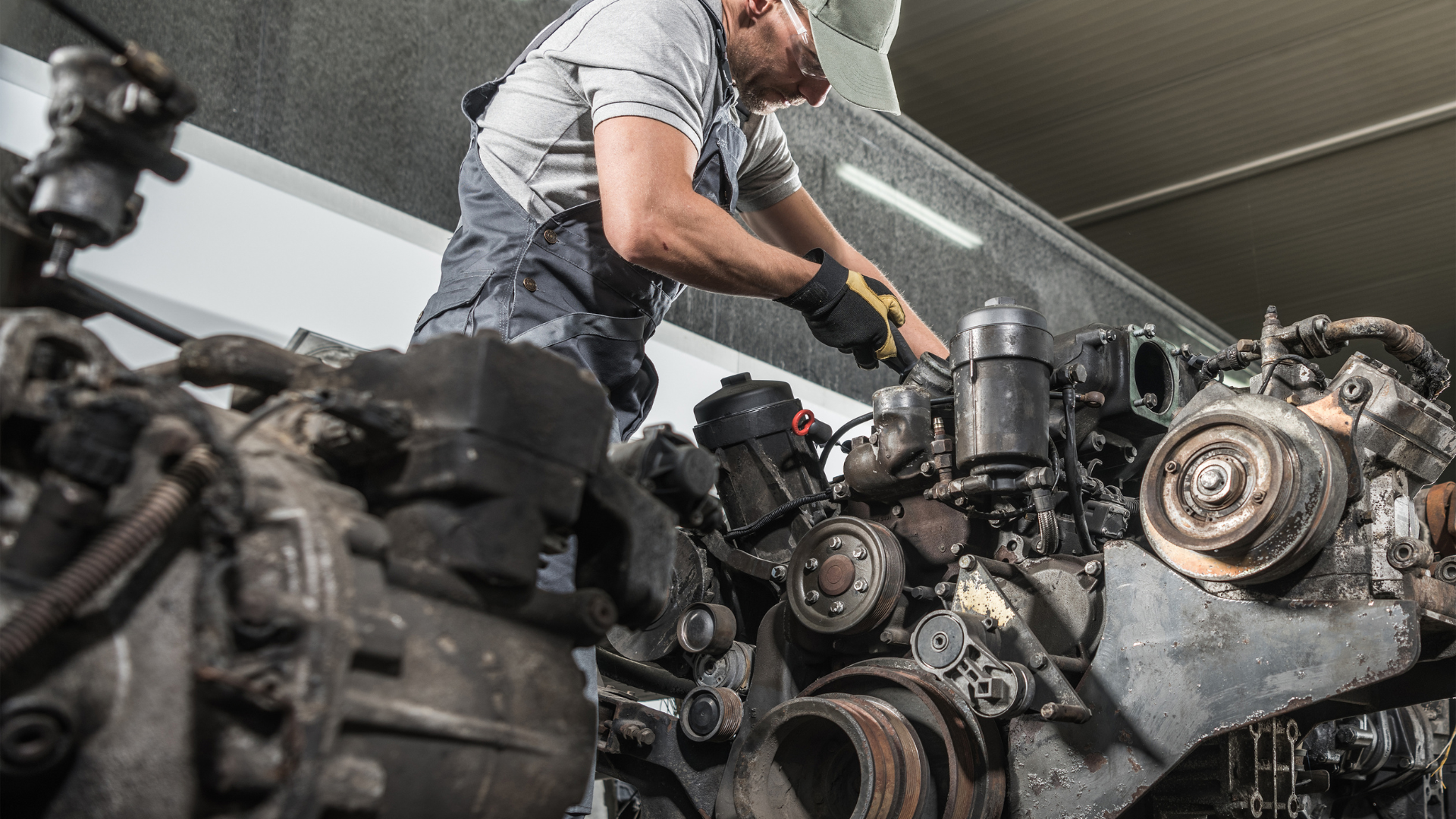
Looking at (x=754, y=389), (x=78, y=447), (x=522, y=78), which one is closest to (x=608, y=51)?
(x=522, y=78)

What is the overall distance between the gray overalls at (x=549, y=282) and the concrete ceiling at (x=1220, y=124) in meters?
4.02

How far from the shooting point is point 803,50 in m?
2.01

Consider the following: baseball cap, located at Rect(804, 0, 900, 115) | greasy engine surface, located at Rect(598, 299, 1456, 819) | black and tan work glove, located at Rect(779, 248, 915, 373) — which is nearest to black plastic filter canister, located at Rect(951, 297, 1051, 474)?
greasy engine surface, located at Rect(598, 299, 1456, 819)

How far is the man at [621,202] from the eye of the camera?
153cm

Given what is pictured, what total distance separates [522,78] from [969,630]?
1066mm

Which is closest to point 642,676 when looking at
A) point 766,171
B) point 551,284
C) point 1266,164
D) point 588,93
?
point 551,284

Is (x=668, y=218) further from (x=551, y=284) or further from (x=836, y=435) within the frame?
(x=836, y=435)

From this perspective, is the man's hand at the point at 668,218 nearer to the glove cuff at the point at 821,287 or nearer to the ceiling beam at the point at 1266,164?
the glove cuff at the point at 821,287

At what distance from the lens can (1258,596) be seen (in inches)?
60.2

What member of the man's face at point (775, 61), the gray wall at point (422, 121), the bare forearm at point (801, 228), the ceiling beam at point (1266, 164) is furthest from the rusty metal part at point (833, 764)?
the ceiling beam at point (1266, 164)

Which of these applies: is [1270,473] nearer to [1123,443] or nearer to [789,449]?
[1123,443]

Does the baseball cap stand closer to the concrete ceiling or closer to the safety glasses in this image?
the safety glasses

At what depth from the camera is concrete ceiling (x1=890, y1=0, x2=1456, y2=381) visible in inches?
211

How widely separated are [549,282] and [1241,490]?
1.01 metres
